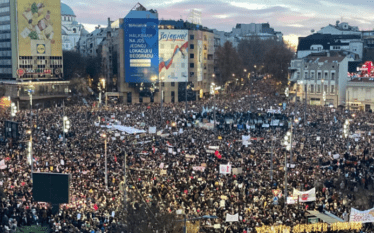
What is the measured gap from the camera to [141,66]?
3115 inches

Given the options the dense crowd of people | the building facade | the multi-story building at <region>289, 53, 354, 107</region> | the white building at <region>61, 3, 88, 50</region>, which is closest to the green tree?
the building facade

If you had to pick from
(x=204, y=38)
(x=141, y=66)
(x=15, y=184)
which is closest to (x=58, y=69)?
(x=141, y=66)

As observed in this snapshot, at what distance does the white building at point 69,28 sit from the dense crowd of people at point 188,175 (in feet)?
403

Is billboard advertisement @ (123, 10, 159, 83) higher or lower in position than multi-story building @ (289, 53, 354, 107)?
higher

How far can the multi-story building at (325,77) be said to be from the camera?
75250 mm

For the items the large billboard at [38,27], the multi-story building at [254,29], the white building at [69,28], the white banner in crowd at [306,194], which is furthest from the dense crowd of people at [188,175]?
the multi-story building at [254,29]

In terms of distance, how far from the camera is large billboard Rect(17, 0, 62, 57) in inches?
3319

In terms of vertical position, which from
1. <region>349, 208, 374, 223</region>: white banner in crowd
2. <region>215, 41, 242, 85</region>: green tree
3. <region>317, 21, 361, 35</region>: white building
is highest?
<region>317, 21, 361, 35</region>: white building

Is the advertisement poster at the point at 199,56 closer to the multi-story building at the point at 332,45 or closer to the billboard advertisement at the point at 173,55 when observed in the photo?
the billboard advertisement at the point at 173,55

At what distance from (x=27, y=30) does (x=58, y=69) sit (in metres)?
9.00

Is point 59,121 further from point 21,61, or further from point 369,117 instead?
point 21,61

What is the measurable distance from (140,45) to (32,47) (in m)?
21.0

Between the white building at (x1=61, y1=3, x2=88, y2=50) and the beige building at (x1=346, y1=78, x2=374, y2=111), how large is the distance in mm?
107348

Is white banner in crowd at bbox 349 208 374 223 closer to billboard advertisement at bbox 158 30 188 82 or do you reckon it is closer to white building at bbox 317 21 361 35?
billboard advertisement at bbox 158 30 188 82
